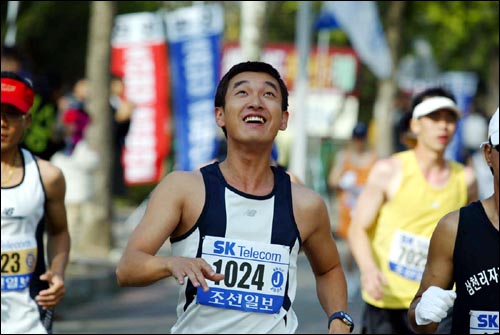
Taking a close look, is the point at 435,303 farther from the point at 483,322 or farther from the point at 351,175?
the point at 351,175

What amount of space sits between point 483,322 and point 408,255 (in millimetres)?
2963

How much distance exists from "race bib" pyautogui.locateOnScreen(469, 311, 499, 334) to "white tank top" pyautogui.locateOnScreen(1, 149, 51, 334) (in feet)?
7.87

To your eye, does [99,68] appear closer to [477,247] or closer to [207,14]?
[207,14]

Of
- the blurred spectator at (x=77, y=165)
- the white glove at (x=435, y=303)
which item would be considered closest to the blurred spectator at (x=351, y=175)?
the blurred spectator at (x=77, y=165)

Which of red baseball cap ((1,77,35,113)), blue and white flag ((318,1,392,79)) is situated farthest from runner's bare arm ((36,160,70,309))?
blue and white flag ((318,1,392,79))

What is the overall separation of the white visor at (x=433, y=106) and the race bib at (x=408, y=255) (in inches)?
27.8

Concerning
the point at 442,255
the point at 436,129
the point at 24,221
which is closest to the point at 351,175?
the point at 436,129

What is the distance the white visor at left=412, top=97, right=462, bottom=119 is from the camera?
7605 millimetres

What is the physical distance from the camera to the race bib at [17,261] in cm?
611

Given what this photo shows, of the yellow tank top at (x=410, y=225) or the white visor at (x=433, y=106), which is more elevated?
the white visor at (x=433, y=106)

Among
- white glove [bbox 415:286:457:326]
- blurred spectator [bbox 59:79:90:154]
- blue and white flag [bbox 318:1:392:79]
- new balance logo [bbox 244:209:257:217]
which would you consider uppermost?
blue and white flag [bbox 318:1:392:79]

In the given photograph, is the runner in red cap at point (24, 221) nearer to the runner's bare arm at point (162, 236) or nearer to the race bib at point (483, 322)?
the runner's bare arm at point (162, 236)

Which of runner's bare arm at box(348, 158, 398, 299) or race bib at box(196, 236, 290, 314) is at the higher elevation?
runner's bare arm at box(348, 158, 398, 299)

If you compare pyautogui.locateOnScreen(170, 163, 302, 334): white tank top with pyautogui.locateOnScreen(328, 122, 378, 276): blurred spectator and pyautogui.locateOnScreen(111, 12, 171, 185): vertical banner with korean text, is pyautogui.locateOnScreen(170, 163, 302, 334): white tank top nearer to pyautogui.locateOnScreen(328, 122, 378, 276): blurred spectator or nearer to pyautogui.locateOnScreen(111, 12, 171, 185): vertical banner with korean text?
pyautogui.locateOnScreen(328, 122, 378, 276): blurred spectator
